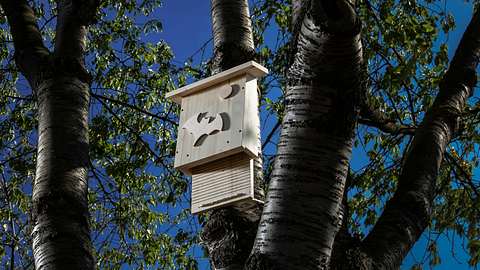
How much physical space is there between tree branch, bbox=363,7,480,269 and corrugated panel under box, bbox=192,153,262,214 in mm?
367

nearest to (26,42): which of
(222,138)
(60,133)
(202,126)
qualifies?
(60,133)

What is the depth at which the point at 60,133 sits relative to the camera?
8.50 feet

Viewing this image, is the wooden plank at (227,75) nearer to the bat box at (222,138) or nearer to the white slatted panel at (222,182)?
the bat box at (222,138)

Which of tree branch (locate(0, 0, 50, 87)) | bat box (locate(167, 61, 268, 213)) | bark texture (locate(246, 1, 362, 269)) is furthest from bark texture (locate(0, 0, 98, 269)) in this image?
bark texture (locate(246, 1, 362, 269))

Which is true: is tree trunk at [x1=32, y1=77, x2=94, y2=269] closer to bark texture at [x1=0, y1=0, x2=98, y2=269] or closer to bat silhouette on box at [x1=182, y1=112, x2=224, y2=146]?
bark texture at [x1=0, y1=0, x2=98, y2=269]

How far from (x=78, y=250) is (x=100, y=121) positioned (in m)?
2.95

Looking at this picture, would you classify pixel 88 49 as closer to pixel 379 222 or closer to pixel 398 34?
pixel 398 34

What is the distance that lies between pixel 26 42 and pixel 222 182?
137 cm

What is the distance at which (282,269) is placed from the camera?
1.70 metres

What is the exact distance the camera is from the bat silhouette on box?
91.8 inches

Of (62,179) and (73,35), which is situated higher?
(73,35)

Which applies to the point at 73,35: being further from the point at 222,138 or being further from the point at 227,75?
the point at 222,138

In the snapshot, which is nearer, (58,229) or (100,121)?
(58,229)

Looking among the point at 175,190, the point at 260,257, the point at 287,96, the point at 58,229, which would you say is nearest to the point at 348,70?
the point at 287,96
